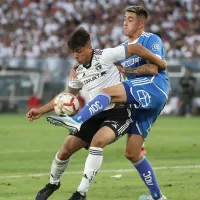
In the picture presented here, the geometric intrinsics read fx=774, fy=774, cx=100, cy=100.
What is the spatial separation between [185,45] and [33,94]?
6.84 meters

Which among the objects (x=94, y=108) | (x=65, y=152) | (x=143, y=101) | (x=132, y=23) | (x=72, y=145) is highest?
(x=132, y=23)

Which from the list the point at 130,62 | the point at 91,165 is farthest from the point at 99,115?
the point at 130,62

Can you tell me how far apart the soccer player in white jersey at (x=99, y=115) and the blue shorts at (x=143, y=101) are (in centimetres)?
14

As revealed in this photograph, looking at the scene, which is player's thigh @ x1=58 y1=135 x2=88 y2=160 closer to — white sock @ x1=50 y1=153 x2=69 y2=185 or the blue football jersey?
white sock @ x1=50 y1=153 x2=69 y2=185

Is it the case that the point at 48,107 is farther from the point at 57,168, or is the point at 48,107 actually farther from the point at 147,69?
the point at 147,69

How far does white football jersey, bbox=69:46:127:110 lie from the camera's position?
340 inches

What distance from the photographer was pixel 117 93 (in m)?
8.54

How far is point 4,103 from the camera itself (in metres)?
34.0

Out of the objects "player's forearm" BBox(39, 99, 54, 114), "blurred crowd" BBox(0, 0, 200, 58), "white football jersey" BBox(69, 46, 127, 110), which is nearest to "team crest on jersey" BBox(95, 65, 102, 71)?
"white football jersey" BBox(69, 46, 127, 110)

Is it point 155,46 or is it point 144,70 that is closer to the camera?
point 144,70

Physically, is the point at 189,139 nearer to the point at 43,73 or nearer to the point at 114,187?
the point at 114,187

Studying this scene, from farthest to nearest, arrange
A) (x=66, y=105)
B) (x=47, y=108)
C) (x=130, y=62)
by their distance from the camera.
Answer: (x=130, y=62) < (x=47, y=108) < (x=66, y=105)

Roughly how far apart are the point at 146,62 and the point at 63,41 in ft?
88.9

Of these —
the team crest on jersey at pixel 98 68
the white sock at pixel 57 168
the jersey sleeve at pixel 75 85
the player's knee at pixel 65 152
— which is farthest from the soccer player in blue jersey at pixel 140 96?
the white sock at pixel 57 168
